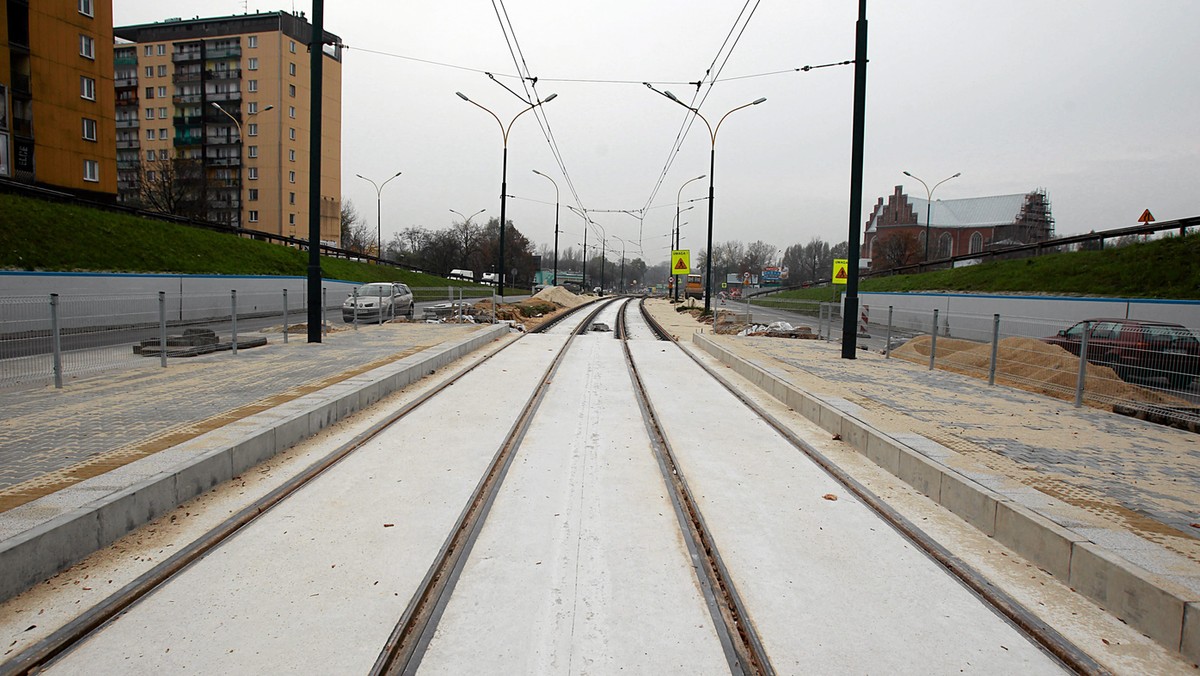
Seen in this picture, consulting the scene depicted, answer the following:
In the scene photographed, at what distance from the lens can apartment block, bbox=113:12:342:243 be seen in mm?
68750

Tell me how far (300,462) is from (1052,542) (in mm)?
6311

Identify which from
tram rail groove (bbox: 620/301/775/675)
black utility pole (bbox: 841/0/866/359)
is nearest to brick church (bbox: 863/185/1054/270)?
black utility pole (bbox: 841/0/866/359)

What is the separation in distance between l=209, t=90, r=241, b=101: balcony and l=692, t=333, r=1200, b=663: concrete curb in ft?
262

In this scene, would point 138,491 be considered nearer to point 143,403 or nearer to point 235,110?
point 143,403

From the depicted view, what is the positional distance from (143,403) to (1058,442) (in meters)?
10.5

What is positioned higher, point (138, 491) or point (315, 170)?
point (315, 170)

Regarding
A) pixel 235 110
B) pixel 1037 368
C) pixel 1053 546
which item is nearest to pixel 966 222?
pixel 235 110

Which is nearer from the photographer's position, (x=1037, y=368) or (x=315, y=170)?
(x=1037, y=368)

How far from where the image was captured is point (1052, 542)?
174 inches

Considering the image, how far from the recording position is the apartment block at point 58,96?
3503 cm

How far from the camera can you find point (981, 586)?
4.20m

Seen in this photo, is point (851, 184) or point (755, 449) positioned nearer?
point (755, 449)

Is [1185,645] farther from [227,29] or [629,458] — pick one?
[227,29]

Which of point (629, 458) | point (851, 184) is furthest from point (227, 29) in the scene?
point (629, 458)
